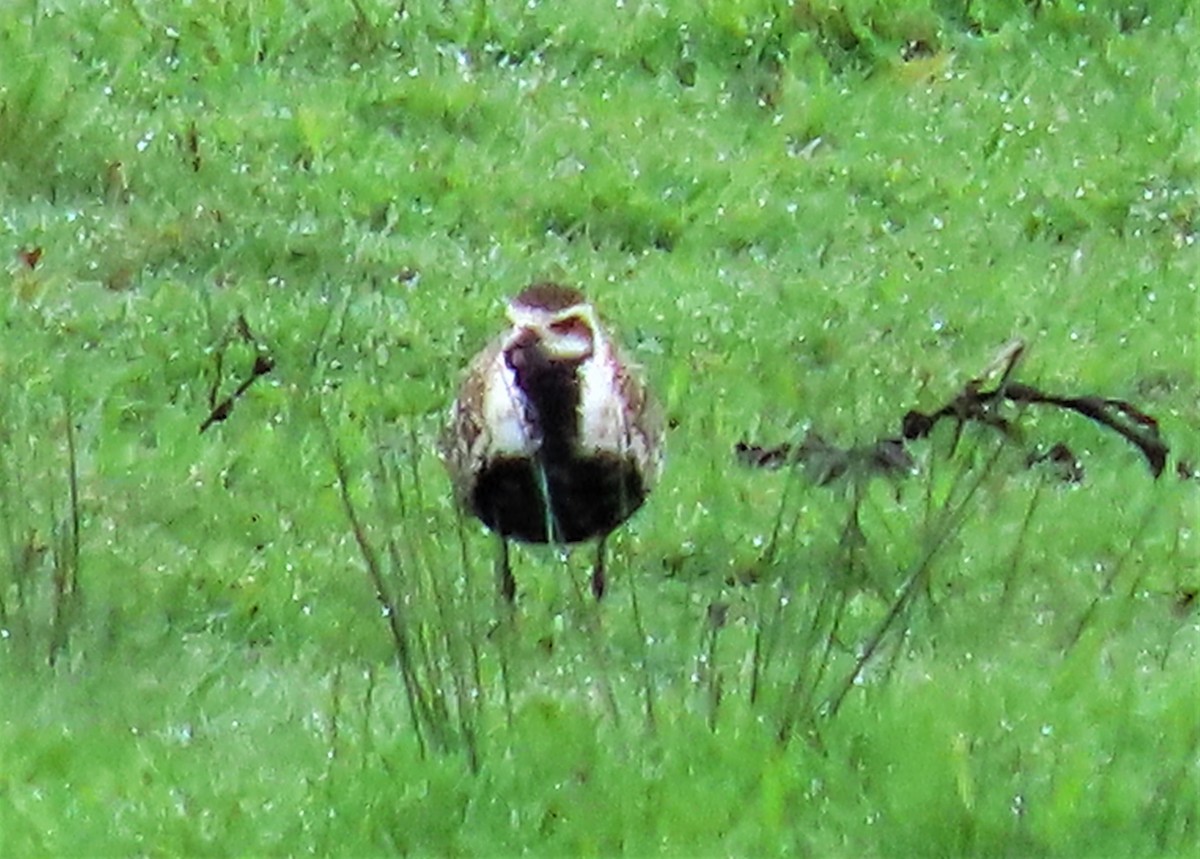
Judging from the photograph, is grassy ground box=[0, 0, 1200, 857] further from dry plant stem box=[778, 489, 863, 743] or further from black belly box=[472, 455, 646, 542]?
black belly box=[472, 455, 646, 542]

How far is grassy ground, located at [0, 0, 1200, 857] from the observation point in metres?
3.98

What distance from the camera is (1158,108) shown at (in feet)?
27.0

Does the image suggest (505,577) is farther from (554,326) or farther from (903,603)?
A: (903,603)

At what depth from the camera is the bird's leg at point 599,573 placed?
515cm

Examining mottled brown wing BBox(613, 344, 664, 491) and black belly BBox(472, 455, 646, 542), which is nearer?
black belly BBox(472, 455, 646, 542)

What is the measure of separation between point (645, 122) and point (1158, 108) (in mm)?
1845

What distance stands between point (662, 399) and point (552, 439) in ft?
3.38

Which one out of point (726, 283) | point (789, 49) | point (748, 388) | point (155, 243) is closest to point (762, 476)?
point (748, 388)

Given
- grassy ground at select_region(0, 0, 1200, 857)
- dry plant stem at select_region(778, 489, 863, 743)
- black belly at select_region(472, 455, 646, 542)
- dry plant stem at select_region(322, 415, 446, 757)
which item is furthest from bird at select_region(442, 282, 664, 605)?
dry plant stem at select_region(322, 415, 446, 757)

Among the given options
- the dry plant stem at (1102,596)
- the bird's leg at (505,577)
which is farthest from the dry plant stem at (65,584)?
the dry plant stem at (1102,596)

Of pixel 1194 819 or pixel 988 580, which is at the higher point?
pixel 1194 819

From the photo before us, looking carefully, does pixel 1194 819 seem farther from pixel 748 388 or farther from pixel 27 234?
pixel 27 234

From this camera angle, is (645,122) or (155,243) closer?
(155,243)

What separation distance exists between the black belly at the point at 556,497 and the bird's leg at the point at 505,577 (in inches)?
1.4
